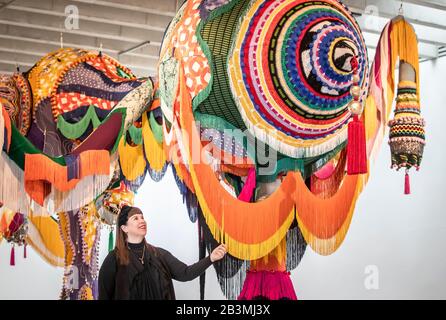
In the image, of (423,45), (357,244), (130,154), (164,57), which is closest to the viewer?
(164,57)

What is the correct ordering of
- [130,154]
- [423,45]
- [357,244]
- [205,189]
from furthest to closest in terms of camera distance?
[357,244]
[423,45]
[130,154]
[205,189]

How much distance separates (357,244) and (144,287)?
135 inches

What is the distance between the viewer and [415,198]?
18.1ft

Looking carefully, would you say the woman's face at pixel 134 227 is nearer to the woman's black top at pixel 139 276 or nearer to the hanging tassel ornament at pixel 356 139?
the woman's black top at pixel 139 276

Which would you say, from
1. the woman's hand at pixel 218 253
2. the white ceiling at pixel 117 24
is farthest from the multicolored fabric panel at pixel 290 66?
the white ceiling at pixel 117 24

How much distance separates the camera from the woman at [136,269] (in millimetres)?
2645

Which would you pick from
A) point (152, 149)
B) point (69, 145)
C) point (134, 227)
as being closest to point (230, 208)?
point (134, 227)

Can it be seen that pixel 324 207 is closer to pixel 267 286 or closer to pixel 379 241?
pixel 267 286

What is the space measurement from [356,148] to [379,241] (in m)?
3.57

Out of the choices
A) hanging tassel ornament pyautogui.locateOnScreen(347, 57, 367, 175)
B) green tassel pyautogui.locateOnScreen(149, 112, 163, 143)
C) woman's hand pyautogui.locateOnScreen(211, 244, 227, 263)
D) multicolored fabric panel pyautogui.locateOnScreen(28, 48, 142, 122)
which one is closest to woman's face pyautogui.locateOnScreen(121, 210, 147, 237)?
green tassel pyautogui.locateOnScreen(149, 112, 163, 143)

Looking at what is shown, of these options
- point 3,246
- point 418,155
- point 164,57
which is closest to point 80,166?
point 164,57

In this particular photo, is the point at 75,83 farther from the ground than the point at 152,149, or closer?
farther from the ground

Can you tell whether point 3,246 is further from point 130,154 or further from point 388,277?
point 130,154

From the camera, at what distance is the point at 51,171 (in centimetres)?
254
